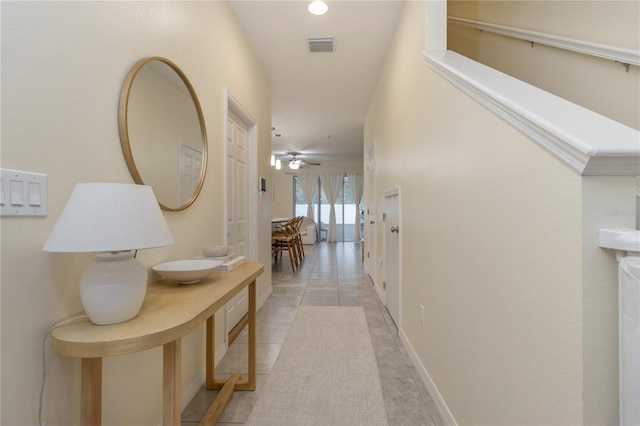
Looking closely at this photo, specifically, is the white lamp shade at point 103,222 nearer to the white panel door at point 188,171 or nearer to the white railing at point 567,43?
the white panel door at point 188,171

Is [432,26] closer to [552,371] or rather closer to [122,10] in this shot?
[122,10]

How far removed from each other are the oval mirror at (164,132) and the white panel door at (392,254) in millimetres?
1663

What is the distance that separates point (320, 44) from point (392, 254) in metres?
2.24

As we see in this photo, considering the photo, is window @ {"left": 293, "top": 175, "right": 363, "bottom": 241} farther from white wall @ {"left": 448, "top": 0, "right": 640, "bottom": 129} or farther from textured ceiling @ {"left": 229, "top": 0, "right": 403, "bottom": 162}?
white wall @ {"left": 448, "top": 0, "right": 640, "bottom": 129}

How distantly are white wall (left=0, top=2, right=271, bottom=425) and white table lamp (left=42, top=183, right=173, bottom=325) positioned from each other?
0.46 feet

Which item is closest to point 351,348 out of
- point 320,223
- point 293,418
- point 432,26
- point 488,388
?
point 293,418

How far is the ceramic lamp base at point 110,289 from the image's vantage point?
0.82 metres

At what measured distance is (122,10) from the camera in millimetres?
1126

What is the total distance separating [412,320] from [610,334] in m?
1.47

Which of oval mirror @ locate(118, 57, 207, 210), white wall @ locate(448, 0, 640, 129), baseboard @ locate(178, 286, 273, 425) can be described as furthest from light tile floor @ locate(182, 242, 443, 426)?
white wall @ locate(448, 0, 640, 129)

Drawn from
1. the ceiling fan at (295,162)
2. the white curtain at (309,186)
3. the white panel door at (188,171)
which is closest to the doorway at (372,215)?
the white panel door at (188,171)

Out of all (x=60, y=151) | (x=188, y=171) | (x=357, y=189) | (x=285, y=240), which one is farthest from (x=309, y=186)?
(x=60, y=151)

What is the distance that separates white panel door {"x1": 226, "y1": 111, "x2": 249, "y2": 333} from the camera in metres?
2.41

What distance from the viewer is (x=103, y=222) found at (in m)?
0.77
